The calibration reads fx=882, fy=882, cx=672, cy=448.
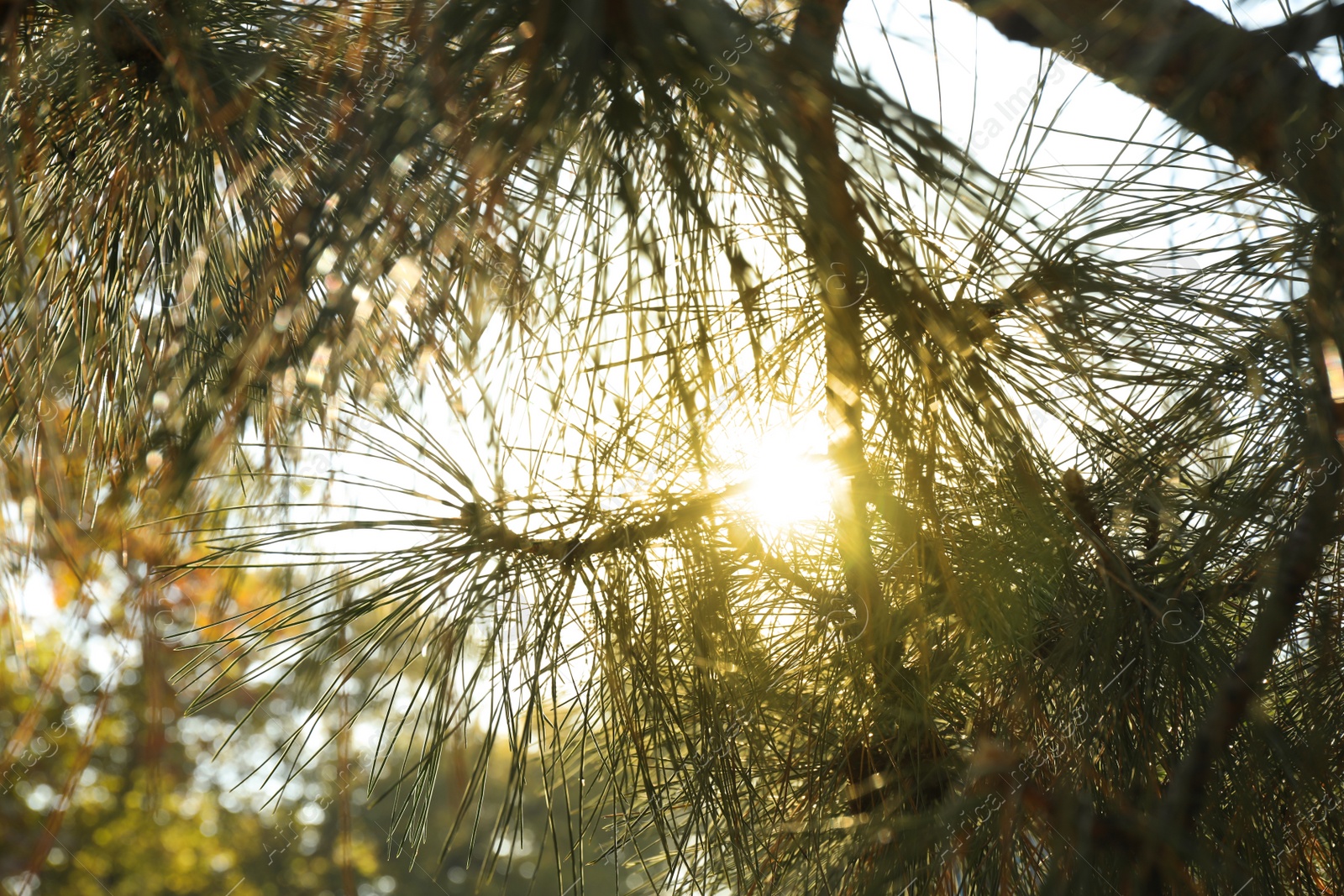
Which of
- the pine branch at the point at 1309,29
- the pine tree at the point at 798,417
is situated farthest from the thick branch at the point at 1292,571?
the pine branch at the point at 1309,29

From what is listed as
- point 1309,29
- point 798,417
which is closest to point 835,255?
point 798,417

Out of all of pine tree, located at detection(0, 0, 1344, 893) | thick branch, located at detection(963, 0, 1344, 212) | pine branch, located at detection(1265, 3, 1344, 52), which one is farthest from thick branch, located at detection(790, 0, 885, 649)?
pine branch, located at detection(1265, 3, 1344, 52)

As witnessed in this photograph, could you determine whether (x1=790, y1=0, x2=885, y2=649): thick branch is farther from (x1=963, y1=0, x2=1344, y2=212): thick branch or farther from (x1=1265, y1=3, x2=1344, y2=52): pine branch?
(x1=1265, y1=3, x2=1344, y2=52): pine branch

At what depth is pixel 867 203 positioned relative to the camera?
1.29ft

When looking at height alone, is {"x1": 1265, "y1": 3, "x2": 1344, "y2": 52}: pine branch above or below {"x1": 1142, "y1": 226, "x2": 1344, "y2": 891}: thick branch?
above

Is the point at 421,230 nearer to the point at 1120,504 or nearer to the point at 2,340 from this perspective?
the point at 2,340

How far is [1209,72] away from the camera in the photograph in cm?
45

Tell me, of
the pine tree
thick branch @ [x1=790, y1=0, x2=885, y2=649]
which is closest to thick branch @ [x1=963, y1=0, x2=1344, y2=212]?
the pine tree

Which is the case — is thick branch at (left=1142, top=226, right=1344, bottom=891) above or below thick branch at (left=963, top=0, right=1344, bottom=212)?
below

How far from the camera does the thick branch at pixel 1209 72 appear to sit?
446 mm

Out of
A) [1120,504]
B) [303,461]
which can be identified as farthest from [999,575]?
[303,461]

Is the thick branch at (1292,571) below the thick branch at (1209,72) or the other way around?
below

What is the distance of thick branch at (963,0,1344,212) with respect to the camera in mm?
446

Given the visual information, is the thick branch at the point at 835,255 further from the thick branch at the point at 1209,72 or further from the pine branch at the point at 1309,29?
the pine branch at the point at 1309,29
